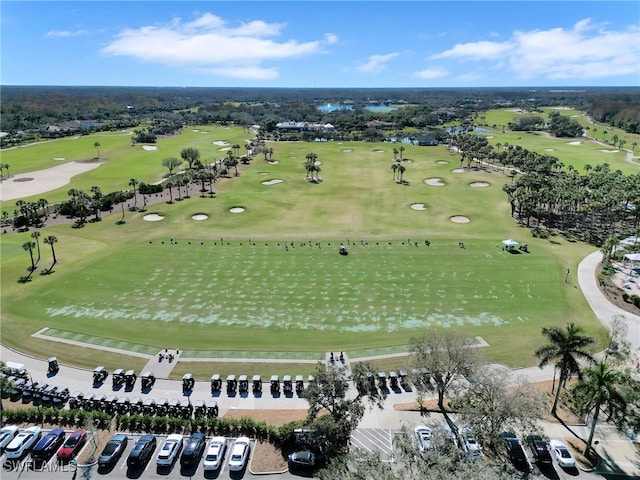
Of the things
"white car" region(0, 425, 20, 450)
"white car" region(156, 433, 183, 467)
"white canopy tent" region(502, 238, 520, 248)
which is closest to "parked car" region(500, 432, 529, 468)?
"white car" region(156, 433, 183, 467)

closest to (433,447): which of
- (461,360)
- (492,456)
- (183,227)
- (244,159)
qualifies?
(492,456)

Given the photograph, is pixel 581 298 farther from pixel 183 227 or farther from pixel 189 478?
pixel 183 227

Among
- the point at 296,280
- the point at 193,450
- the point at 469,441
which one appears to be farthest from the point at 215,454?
the point at 296,280

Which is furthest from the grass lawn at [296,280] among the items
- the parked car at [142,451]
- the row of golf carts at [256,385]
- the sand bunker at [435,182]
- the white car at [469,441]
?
the white car at [469,441]

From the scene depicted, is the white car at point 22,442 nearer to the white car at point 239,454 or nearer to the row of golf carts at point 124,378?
the row of golf carts at point 124,378

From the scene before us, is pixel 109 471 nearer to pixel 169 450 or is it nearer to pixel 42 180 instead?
pixel 169 450

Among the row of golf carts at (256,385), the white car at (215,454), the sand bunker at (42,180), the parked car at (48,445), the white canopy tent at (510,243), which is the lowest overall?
the row of golf carts at (256,385)

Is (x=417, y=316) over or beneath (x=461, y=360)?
beneath
